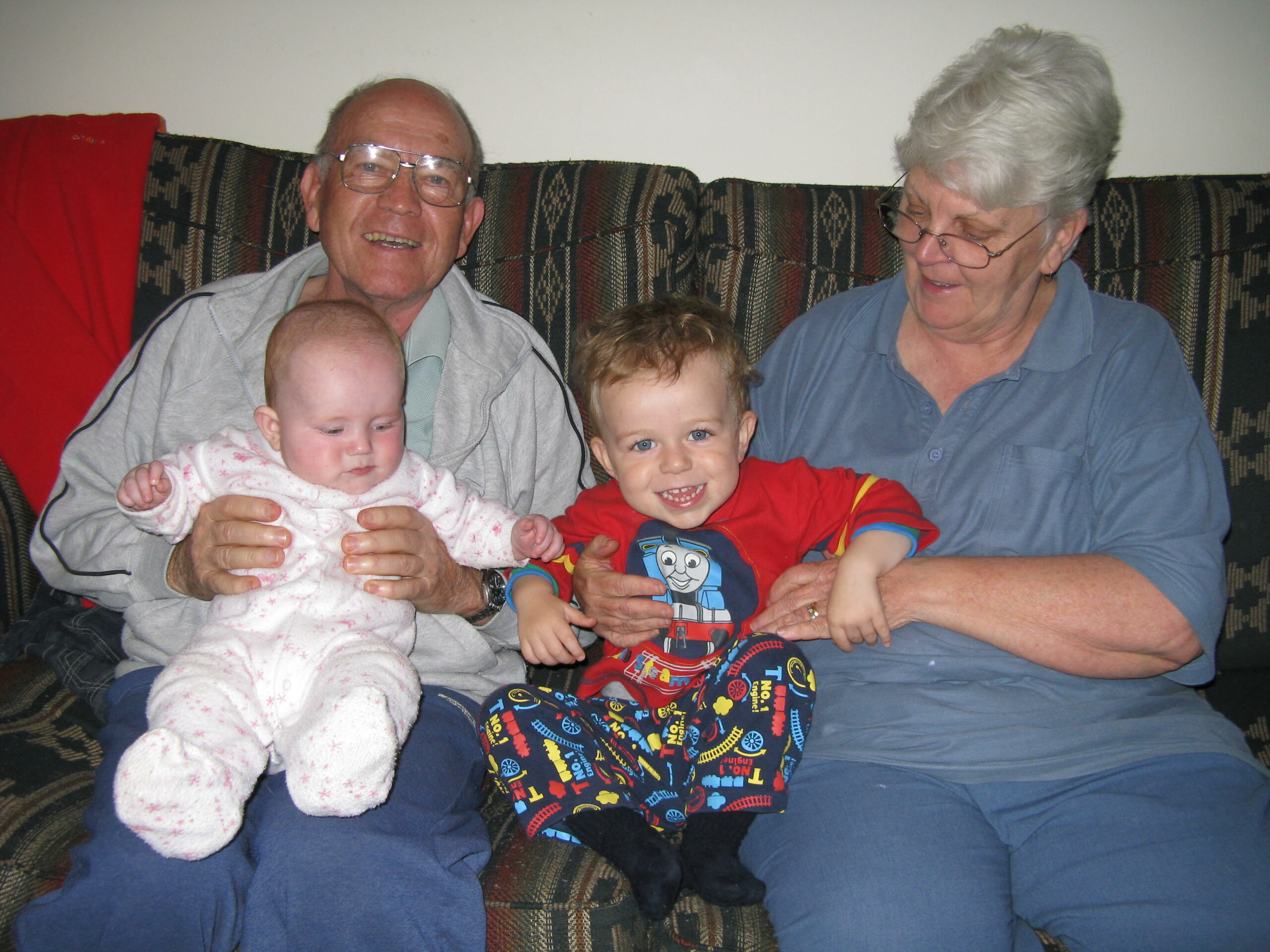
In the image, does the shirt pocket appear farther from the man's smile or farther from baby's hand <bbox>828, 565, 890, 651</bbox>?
the man's smile

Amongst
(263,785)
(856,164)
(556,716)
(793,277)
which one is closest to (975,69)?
(793,277)

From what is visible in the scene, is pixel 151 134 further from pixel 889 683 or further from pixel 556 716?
pixel 889 683

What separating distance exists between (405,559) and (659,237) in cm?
96

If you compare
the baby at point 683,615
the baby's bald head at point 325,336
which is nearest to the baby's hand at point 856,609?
the baby at point 683,615

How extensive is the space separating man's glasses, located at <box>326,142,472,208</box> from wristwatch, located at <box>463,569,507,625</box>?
773 mm

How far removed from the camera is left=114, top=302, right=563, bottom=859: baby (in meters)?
1.12

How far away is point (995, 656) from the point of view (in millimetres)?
1435

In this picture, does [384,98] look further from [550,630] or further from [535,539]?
[550,630]

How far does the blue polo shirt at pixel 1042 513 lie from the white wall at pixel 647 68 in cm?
92

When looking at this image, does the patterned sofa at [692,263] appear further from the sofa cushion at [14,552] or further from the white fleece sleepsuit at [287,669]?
the white fleece sleepsuit at [287,669]

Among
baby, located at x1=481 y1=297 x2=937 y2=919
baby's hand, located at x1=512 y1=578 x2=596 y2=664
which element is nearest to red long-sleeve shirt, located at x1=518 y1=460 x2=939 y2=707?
baby, located at x1=481 y1=297 x2=937 y2=919

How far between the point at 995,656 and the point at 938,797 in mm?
275

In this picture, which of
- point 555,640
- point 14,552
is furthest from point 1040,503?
point 14,552

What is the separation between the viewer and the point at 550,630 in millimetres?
1473
